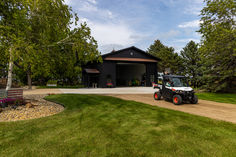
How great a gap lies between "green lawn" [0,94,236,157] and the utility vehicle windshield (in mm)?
4095

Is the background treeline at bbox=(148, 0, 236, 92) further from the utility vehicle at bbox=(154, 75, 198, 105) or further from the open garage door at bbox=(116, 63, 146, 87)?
the open garage door at bbox=(116, 63, 146, 87)

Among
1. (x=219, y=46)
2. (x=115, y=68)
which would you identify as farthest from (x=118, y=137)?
(x=115, y=68)

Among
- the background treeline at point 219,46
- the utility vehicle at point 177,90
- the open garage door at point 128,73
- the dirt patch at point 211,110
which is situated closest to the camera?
the dirt patch at point 211,110

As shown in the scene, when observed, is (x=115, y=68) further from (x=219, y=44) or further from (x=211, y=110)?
(x=211, y=110)

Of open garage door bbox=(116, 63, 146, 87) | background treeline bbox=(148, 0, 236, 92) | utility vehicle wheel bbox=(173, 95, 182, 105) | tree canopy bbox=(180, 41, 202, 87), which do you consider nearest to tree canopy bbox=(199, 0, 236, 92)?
background treeline bbox=(148, 0, 236, 92)

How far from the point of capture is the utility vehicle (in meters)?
8.68

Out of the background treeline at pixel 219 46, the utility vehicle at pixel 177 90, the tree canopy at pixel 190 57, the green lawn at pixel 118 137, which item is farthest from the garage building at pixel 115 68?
the green lawn at pixel 118 137

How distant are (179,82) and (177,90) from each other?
2.47 ft

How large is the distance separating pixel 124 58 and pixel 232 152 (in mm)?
22208

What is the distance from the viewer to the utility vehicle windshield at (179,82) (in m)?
9.12

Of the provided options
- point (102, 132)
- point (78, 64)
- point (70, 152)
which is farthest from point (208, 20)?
point (78, 64)

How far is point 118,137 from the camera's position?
151 inches

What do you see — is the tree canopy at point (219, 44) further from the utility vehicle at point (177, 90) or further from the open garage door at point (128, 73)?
the open garage door at point (128, 73)

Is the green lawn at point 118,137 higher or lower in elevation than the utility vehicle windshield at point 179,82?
lower
